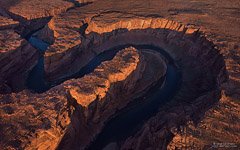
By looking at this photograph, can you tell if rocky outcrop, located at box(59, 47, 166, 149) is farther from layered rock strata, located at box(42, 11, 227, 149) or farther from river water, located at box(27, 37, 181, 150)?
layered rock strata, located at box(42, 11, 227, 149)

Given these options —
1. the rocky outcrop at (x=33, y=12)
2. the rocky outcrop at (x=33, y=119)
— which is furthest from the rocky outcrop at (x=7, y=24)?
the rocky outcrop at (x=33, y=119)

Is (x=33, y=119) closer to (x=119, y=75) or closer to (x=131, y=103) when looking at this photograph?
(x=119, y=75)

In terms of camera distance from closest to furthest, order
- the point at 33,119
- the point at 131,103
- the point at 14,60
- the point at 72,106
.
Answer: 1. the point at 33,119
2. the point at 72,106
3. the point at 131,103
4. the point at 14,60

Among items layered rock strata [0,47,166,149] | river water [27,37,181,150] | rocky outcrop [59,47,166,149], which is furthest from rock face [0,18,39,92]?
rocky outcrop [59,47,166,149]

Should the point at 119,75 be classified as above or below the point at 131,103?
above

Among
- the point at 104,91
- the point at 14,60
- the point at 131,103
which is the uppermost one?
the point at 104,91

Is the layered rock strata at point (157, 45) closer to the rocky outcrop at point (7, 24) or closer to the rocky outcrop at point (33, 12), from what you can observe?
the rocky outcrop at point (33, 12)

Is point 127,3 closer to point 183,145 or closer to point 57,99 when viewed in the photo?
point 57,99

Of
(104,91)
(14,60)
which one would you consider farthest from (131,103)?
(14,60)
